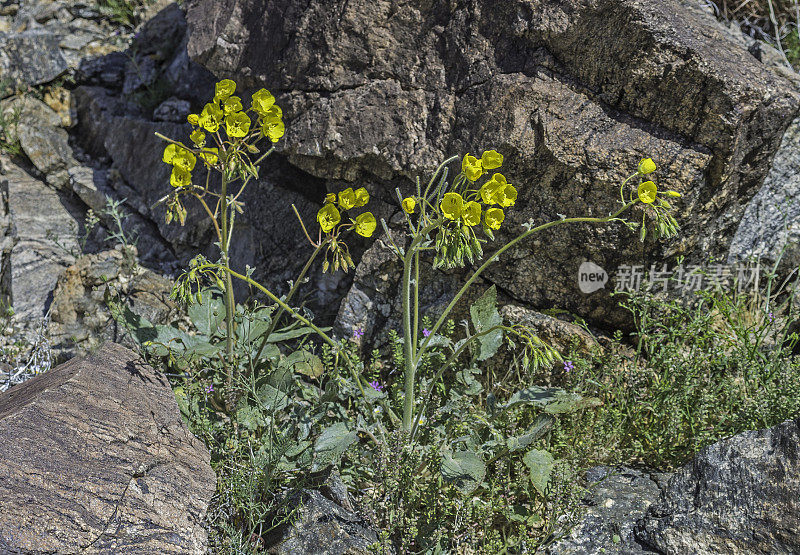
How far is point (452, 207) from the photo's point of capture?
239 centimetres

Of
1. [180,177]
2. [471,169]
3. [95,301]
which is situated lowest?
[95,301]

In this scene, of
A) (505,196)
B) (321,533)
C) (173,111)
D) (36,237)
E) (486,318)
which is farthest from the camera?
(173,111)

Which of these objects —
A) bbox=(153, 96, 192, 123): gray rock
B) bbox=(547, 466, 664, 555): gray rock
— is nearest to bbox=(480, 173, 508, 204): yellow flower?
bbox=(547, 466, 664, 555): gray rock

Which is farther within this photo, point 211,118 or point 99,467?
point 211,118

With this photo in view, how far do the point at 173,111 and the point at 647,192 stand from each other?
13.2ft

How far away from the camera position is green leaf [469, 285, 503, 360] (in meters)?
3.17

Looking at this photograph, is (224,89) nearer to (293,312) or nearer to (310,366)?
(293,312)

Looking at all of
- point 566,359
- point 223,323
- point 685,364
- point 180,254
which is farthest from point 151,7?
point 685,364

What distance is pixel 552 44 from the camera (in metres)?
3.44

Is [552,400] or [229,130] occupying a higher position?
[229,130]

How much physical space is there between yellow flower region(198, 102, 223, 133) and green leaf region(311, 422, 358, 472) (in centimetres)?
138

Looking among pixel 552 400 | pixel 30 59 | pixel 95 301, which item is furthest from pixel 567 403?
pixel 30 59

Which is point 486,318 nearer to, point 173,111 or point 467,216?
point 467,216

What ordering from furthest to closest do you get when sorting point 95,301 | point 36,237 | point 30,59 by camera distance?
point 30,59 → point 36,237 → point 95,301
